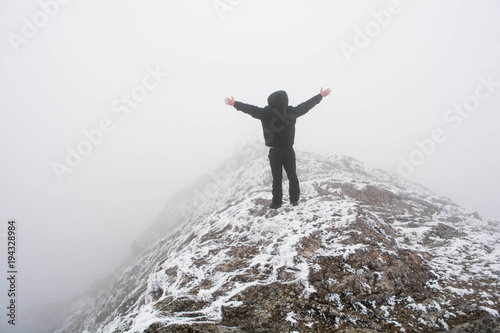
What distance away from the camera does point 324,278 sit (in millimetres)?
6387

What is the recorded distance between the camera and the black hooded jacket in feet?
29.5

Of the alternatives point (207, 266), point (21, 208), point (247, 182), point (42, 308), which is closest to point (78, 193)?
point (21, 208)

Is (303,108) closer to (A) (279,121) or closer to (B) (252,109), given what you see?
(A) (279,121)

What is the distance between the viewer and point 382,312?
17.7 feet

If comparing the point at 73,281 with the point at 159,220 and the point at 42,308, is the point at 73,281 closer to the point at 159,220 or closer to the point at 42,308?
the point at 42,308

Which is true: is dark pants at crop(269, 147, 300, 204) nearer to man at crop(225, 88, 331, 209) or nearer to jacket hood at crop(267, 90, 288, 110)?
man at crop(225, 88, 331, 209)

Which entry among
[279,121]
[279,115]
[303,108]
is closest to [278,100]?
[279,115]

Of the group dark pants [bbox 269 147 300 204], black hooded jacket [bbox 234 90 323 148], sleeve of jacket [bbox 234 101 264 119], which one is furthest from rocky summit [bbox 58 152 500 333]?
sleeve of jacket [bbox 234 101 264 119]

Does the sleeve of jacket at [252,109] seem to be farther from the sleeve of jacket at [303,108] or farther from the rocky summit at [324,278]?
the rocky summit at [324,278]

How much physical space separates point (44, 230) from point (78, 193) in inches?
1963

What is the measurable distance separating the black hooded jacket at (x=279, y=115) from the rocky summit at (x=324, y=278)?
3.39 meters

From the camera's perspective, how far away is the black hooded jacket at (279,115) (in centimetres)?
898

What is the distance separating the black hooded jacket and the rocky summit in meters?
3.39

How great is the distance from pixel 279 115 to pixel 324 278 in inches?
223
